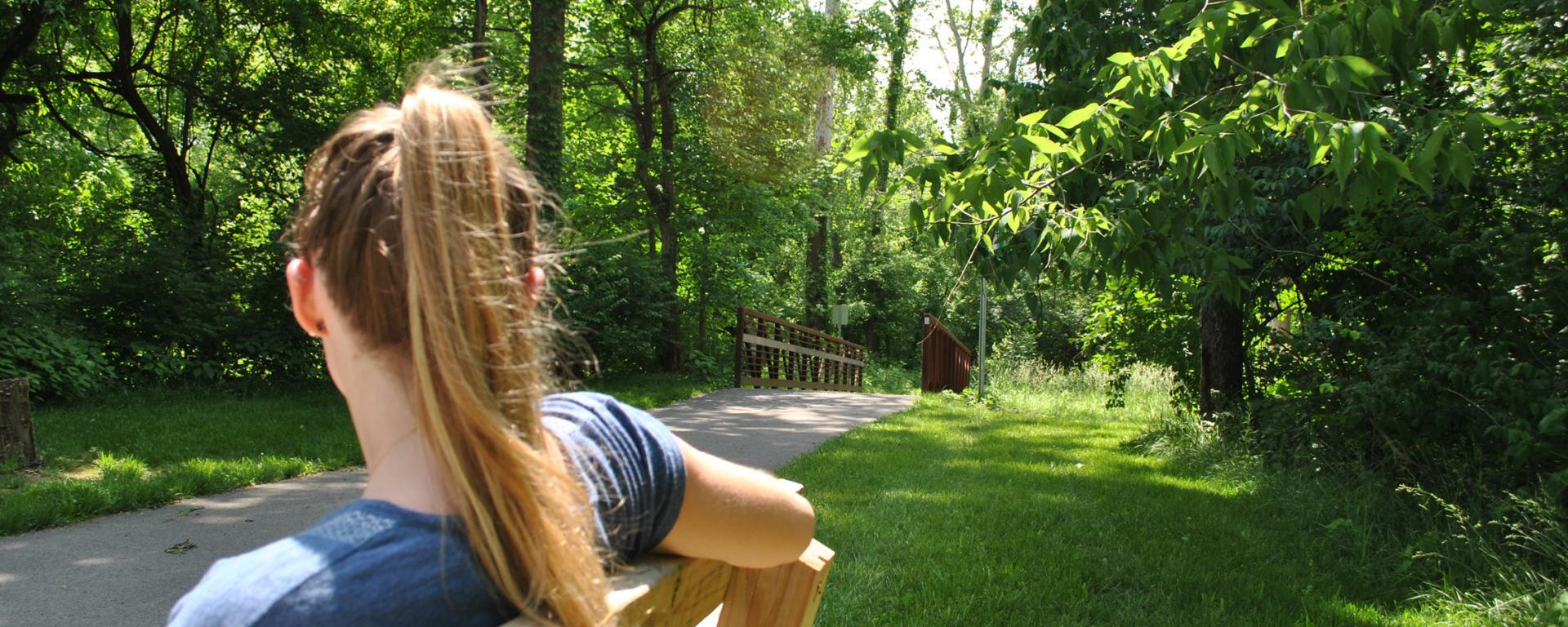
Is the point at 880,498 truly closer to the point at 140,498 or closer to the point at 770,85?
the point at 140,498

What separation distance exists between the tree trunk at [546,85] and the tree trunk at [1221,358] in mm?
7610

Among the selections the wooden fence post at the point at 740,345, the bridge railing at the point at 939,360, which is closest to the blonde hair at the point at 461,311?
the wooden fence post at the point at 740,345

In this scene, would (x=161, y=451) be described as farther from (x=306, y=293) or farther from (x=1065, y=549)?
(x=306, y=293)

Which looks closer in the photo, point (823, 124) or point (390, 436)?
point (390, 436)

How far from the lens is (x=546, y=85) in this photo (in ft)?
40.6

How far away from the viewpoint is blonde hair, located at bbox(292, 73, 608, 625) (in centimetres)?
88

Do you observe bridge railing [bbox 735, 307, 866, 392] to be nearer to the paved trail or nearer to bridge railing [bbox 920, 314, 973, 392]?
bridge railing [bbox 920, 314, 973, 392]

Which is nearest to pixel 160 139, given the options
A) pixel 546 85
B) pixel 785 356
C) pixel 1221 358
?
pixel 546 85

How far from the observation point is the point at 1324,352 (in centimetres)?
646

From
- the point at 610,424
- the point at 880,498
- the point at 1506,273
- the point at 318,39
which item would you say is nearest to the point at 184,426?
the point at 880,498

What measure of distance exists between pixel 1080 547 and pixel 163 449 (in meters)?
6.00

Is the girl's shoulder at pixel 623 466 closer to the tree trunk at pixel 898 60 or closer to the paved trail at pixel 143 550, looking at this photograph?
the paved trail at pixel 143 550

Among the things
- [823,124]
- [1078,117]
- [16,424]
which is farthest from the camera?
[823,124]

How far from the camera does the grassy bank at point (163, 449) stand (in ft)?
17.0
